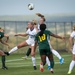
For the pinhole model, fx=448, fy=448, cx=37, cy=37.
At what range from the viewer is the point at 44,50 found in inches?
637

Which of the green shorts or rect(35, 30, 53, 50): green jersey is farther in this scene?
the green shorts

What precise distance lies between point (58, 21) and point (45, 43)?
28536 mm

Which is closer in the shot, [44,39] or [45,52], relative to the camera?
[44,39]

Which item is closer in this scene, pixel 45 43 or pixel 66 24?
pixel 45 43

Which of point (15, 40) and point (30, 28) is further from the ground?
point (30, 28)

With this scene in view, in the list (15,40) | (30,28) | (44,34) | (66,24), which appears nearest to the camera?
(44,34)

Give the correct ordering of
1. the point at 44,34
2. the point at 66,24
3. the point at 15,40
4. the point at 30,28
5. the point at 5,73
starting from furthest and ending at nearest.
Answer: the point at 66,24 < the point at 15,40 < the point at 30,28 < the point at 5,73 < the point at 44,34

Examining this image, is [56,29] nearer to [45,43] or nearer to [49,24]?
[49,24]

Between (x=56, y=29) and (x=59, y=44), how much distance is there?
1618 mm

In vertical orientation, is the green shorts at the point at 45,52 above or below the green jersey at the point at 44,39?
below

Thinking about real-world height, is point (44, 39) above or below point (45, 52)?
above

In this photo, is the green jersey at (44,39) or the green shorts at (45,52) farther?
the green shorts at (45,52)

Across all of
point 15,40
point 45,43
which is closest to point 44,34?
point 45,43

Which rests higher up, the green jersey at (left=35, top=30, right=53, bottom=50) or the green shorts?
the green jersey at (left=35, top=30, right=53, bottom=50)
